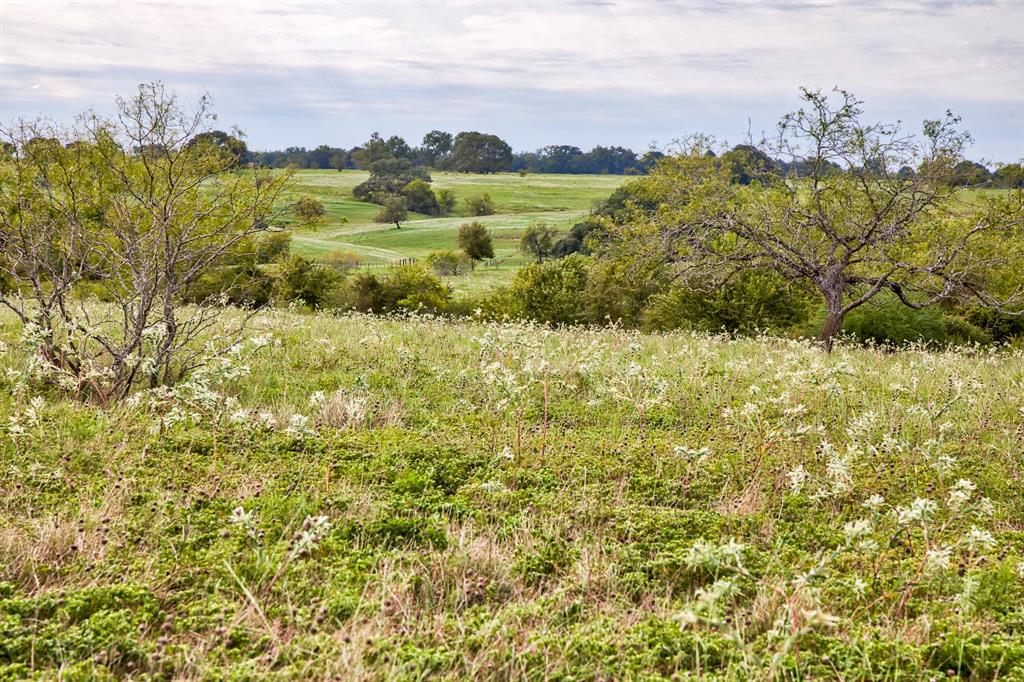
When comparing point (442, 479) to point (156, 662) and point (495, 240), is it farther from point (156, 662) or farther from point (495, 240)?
point (495, 240)

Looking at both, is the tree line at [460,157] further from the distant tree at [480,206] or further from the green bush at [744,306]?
the green bush at [744,306]

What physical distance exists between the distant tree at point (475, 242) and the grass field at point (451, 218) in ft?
8.48

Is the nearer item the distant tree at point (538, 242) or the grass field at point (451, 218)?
the grass field at point (451, 218)

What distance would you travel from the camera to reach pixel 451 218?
113m

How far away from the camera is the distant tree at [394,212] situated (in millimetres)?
103938

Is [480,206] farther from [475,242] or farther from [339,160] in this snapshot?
[339,160]

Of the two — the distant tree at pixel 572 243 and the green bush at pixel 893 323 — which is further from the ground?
the distant tree at pixel 572 243

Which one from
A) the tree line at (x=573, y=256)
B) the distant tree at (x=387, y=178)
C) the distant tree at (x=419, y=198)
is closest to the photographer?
the tree line at (x=573, y=256)

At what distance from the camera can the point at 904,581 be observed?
4043mm

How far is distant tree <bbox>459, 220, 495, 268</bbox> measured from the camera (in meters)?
83.9

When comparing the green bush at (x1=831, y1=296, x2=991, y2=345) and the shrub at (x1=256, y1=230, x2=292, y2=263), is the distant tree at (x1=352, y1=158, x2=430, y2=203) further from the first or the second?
the green bush at (x1=831, y1=296, x2=991, y2=345)

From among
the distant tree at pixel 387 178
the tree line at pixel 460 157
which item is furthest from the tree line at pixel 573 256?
the tree line at pixel 460 157

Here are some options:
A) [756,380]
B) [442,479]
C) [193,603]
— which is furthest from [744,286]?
[193,603]

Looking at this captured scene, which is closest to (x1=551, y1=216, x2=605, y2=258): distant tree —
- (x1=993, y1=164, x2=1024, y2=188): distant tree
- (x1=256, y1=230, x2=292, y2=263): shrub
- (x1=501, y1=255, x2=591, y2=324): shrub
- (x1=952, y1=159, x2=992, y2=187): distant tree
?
(x1=256, y1=230, x2=292, y2=263): shrub
